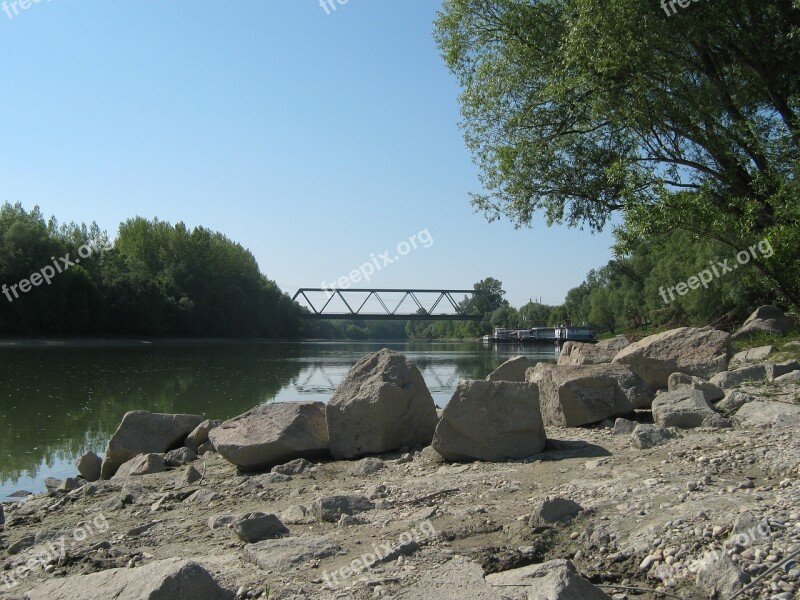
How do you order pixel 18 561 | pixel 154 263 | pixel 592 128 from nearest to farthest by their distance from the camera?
pixel 18 561, pixel 592 128, pixel 154 263

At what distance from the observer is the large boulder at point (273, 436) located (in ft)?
31.1

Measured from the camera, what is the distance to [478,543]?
527cm

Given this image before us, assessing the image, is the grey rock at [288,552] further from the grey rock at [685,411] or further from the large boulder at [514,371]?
the large boulder at [514,371]

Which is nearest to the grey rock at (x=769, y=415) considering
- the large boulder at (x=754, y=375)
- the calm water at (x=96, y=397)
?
the large boulder at (x=754, y=375)

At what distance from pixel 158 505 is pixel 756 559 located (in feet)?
19.9

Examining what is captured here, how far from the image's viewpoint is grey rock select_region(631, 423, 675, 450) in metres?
7.65

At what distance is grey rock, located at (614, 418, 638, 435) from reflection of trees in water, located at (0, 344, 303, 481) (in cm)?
892

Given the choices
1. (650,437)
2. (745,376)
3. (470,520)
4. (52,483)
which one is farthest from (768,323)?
(52,483)

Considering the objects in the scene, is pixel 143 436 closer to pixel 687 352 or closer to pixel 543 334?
pixel 687 352

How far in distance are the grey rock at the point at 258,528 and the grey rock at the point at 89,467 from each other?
6.54 meters

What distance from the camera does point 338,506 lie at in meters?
6.38

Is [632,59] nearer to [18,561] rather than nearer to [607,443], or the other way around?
[607,443]

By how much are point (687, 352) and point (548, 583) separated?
487 inches

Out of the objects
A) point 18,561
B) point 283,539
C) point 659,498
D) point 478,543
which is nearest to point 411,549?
point 478,543
